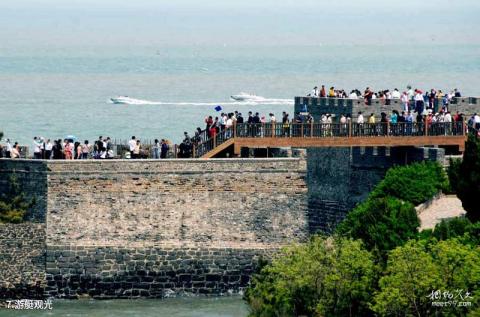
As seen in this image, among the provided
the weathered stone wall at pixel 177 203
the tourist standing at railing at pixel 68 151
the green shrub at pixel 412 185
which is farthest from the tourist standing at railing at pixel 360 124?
the tourist standing at railing at pixel 68 151

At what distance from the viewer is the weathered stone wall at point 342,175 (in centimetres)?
7194

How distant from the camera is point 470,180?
200 ft

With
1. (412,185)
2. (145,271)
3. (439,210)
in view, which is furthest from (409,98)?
(145,271)

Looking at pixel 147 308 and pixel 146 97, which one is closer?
pixel 147 308

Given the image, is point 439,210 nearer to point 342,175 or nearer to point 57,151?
point 342,175

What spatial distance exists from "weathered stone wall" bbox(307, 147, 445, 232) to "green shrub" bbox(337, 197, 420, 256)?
→ 32.2 ft

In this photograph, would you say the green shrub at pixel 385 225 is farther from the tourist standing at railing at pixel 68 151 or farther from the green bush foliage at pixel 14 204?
the green bush foliage at pixel 14 204

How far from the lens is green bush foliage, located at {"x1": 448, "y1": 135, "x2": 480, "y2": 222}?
2389 inches

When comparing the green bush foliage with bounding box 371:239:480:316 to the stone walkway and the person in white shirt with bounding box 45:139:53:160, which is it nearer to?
the stone walkway

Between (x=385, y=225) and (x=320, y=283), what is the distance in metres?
3.23

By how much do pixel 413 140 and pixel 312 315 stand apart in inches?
624

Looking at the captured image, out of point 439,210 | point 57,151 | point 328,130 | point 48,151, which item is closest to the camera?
point 439,210

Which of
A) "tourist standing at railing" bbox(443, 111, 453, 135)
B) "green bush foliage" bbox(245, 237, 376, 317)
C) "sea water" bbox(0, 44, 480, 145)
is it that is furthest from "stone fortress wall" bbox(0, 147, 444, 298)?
"sea water" bbox(0, 44, 480, 145)

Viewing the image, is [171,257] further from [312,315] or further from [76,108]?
[76,108]
